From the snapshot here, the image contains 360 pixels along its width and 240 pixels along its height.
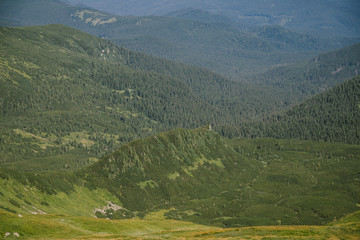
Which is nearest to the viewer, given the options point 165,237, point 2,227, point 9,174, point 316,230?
point 2,227

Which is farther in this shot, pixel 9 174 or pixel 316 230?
pixel 9 174

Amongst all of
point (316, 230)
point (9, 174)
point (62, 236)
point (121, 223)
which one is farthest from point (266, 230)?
point (9, 174)

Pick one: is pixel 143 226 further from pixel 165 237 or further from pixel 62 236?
pixel 62 236

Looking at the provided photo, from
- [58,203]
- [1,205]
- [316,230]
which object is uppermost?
[1,205]

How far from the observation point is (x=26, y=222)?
12319cm

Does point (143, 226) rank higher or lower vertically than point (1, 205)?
lower

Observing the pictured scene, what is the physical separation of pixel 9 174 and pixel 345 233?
144 meters

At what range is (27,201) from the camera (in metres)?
171

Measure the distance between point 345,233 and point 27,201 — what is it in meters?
128

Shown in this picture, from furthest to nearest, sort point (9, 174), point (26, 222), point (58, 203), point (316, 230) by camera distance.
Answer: point (58, 203), point (9, 174), point (316, 230), point (26, 222)

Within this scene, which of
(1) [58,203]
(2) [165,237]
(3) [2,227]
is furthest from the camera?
(1) [58,203]

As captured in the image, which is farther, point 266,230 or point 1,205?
point 266,230

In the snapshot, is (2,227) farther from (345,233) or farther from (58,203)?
(345,233)

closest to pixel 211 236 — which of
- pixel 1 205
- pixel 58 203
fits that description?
pixel 1 205
